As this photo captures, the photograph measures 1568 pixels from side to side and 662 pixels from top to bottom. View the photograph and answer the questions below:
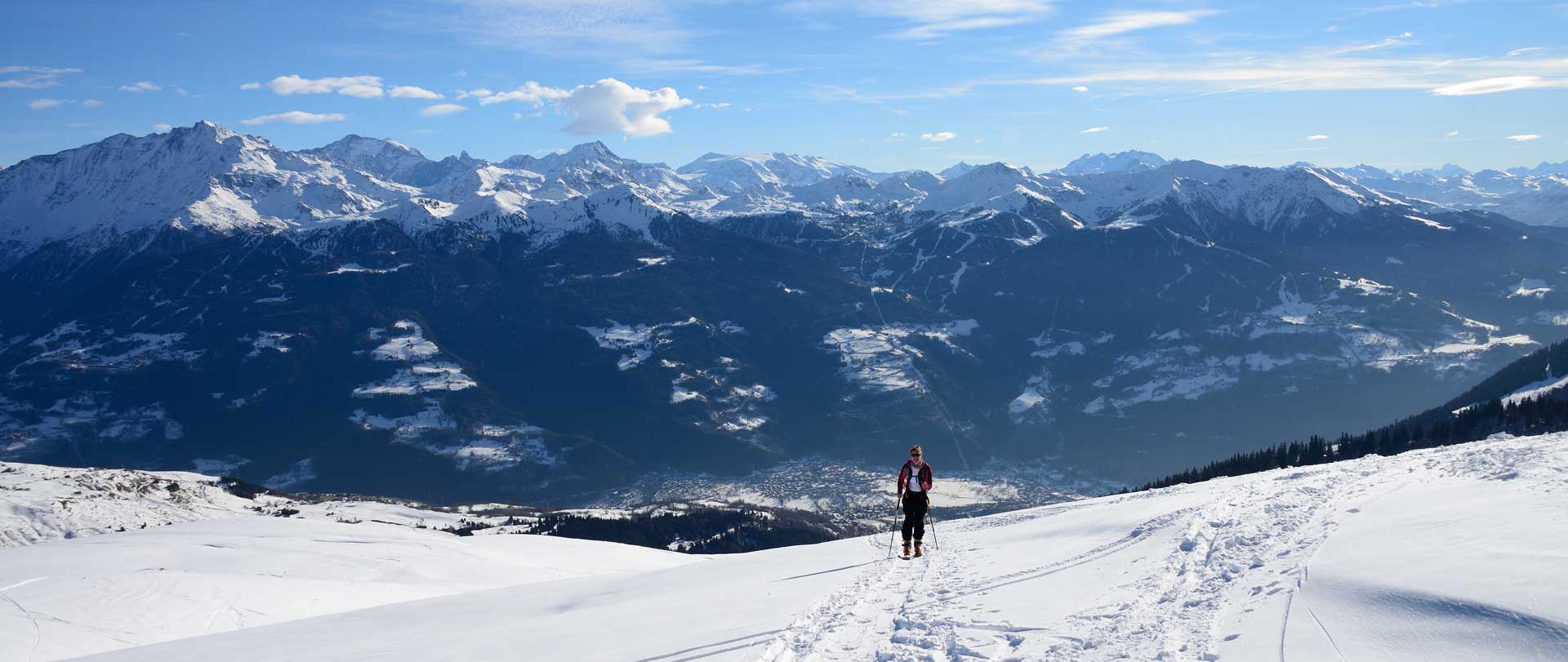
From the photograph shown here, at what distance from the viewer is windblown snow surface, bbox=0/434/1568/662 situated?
1506cm

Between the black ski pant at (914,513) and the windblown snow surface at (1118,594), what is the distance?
1353 millimetres

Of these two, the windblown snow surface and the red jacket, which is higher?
the red jacket

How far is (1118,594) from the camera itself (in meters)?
19.6

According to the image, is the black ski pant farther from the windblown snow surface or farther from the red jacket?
the windblown snow surface

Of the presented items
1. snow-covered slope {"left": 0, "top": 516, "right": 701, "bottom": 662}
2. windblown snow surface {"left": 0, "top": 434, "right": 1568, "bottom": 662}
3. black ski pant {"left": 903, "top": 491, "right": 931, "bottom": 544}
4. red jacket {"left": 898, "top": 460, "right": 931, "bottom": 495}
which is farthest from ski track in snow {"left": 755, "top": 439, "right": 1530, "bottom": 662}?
snow-covered slope {"left": 0, "top": 516, "right": 701, "bottom": 662}

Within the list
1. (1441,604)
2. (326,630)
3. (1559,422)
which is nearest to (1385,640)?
(1441,604)

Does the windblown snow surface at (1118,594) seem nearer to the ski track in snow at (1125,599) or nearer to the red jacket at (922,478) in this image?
the ski track in snow at (1125,599)

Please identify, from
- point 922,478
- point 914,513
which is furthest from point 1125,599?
point 922,478

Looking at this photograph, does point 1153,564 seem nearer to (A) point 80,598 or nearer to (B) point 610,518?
(A) point 80,598

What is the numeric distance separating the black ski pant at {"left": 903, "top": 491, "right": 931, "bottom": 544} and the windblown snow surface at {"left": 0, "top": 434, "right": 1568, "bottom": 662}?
53.3 inches

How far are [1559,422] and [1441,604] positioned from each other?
11136 cm

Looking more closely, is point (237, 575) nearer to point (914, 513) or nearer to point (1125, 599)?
point (914, 513)

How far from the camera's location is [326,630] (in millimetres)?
26656

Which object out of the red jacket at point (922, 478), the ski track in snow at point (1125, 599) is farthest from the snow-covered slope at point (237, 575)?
the red jacket at point (922, 478)
